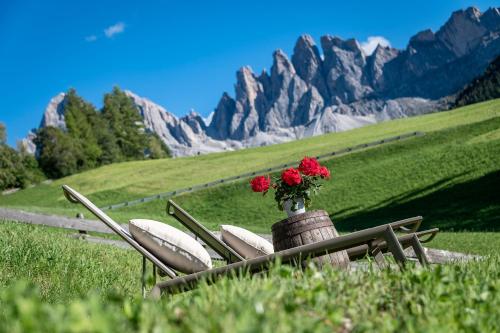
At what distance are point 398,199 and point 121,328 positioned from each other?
2349 cm

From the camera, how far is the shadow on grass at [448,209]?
19.0 m

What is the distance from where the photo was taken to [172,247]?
15.9 ft

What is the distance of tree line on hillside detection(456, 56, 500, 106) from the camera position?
13000 cm

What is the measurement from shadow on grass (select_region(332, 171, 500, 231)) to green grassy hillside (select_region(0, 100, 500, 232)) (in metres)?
0.04

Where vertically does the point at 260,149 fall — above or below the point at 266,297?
above

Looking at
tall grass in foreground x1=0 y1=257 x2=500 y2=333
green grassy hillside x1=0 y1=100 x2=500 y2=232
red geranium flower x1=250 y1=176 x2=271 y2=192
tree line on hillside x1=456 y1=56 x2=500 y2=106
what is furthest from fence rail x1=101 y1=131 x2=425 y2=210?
tree line on hillside x1=456 y1=56 x2=500 y2=106

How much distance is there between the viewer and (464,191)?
2272 centimetres

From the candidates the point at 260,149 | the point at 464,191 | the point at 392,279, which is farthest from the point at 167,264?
the point at 260,149

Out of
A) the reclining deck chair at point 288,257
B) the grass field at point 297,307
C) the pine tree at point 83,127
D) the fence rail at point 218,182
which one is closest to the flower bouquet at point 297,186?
the reclining deck chair at point 288,257

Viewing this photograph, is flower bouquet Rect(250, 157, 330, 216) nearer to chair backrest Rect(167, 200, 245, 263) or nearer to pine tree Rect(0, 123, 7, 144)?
chair backrest Rect(167, 200, 245, 263)

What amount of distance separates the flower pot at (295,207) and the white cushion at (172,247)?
6.75 feet

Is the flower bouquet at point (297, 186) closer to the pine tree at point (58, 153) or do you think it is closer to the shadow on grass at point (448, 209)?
the shadow on grass at point (448, 209)

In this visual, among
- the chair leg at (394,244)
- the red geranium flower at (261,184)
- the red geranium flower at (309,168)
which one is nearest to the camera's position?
the chair leg at (394,244)

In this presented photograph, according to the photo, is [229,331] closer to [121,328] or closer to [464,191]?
[121,328]
